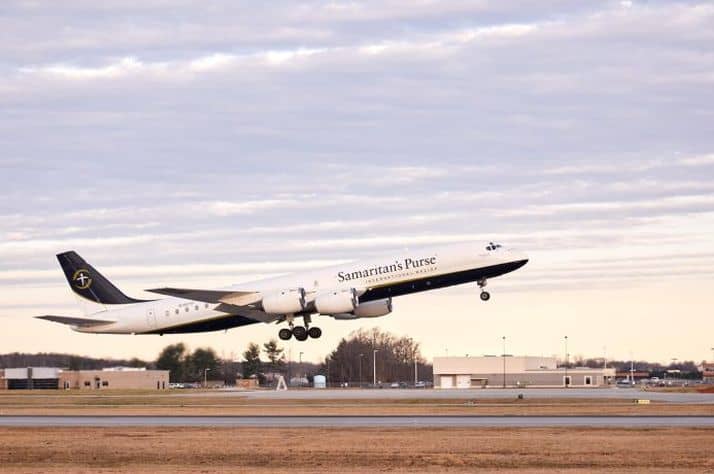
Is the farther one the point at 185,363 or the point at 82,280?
the point at 185,363

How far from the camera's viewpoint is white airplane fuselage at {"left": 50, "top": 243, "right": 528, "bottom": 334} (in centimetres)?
7475

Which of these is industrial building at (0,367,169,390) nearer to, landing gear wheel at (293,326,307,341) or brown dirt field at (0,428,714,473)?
landing gear wheel at (293,326,307,341)

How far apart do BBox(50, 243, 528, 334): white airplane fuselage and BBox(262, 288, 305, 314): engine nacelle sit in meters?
0.67

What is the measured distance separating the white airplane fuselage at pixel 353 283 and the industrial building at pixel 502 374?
77027mm

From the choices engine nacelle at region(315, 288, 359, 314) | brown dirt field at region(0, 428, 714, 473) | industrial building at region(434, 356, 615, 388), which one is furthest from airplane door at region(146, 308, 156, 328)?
industrial building at region(434, 356, 615, 388)

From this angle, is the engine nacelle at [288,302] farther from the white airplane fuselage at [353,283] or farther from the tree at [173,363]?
the tree at [173,363]

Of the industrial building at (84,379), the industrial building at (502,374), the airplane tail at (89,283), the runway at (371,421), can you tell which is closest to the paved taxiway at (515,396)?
the airplane tail at (89,283)

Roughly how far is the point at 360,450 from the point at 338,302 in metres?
36.2

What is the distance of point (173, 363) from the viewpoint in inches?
5655

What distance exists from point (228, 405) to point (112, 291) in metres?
15.6

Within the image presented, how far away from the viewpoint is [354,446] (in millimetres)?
42969

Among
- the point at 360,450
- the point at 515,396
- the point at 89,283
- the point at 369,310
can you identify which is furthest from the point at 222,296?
the point at 360,450

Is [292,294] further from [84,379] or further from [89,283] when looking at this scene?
[84,379]

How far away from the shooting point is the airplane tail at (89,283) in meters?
87.8
